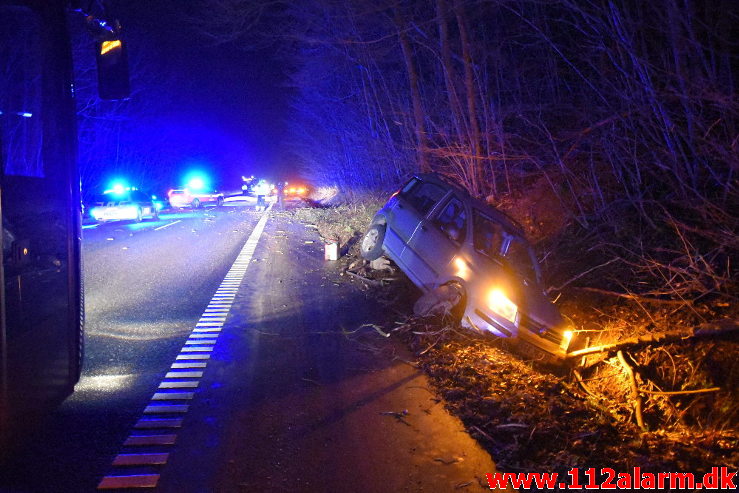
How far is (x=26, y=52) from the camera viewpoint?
12.6 feet

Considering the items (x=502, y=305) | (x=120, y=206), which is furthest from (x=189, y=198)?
(x=502, y=305)

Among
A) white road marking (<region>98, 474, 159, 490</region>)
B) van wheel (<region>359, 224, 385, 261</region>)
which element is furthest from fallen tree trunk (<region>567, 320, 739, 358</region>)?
white road marking (<region>98, 474, 159, 490</region>)

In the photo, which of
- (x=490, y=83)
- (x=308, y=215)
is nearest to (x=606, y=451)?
(x=490, y=83)

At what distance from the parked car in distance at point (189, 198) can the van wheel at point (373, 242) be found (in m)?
27.0

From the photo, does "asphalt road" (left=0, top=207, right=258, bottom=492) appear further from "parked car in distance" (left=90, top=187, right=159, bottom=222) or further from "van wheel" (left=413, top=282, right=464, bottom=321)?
"parked car in distance" (left=90, top=187, right=159, bottom=222)

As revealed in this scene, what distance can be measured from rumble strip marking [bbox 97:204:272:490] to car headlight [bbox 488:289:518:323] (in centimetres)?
385

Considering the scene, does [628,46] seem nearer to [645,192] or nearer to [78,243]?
[645,192]

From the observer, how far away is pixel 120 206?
23.9 meters

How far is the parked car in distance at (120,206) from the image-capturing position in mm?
23578

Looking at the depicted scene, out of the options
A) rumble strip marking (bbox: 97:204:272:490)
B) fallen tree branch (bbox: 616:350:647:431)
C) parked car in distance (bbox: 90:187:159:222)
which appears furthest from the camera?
parked car in distance (bbox: 90:187:159:222)

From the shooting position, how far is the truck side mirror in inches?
164

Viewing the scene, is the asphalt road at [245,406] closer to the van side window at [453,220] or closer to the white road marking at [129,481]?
the white road marking at [129,481]

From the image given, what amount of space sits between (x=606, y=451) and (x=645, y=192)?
6.15 meters

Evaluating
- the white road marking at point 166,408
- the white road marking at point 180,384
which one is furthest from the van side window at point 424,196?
the white road marking at point 166,408
